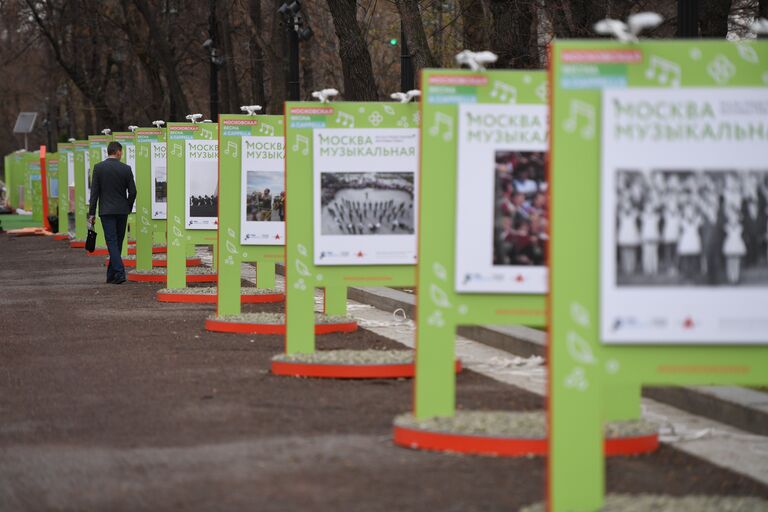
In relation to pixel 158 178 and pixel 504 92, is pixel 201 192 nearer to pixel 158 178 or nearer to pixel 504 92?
pixel 158 178

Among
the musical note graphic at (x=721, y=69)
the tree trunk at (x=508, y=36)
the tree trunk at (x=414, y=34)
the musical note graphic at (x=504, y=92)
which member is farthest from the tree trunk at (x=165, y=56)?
the musical note graphic at (x=721, y=69)

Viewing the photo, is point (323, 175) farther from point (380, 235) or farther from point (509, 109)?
point (509, 109)

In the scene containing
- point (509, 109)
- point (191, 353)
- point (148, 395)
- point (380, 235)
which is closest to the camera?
point (509, 109)

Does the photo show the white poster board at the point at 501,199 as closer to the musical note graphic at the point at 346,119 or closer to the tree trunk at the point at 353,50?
the musical note graphic at the point at 346,119

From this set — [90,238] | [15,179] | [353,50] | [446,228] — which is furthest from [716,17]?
[15,179]

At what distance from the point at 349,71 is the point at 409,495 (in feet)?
56.4

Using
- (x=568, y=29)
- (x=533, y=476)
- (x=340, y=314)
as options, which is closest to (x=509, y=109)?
(x=533, y=476)

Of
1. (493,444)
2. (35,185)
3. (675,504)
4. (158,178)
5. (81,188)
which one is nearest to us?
(675,504)

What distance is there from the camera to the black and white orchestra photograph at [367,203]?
41.7 ft

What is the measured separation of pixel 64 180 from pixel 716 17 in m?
27.7

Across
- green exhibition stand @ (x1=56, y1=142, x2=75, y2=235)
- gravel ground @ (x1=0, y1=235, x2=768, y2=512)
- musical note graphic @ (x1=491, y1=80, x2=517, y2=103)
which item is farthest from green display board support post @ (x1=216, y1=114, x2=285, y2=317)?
green exhibition stand @ (x1=56, y1=142, x2=75, y2=235)

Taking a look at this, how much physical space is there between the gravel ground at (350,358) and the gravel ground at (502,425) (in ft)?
8.97

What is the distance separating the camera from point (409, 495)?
7770mm

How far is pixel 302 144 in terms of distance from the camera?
12.9m
